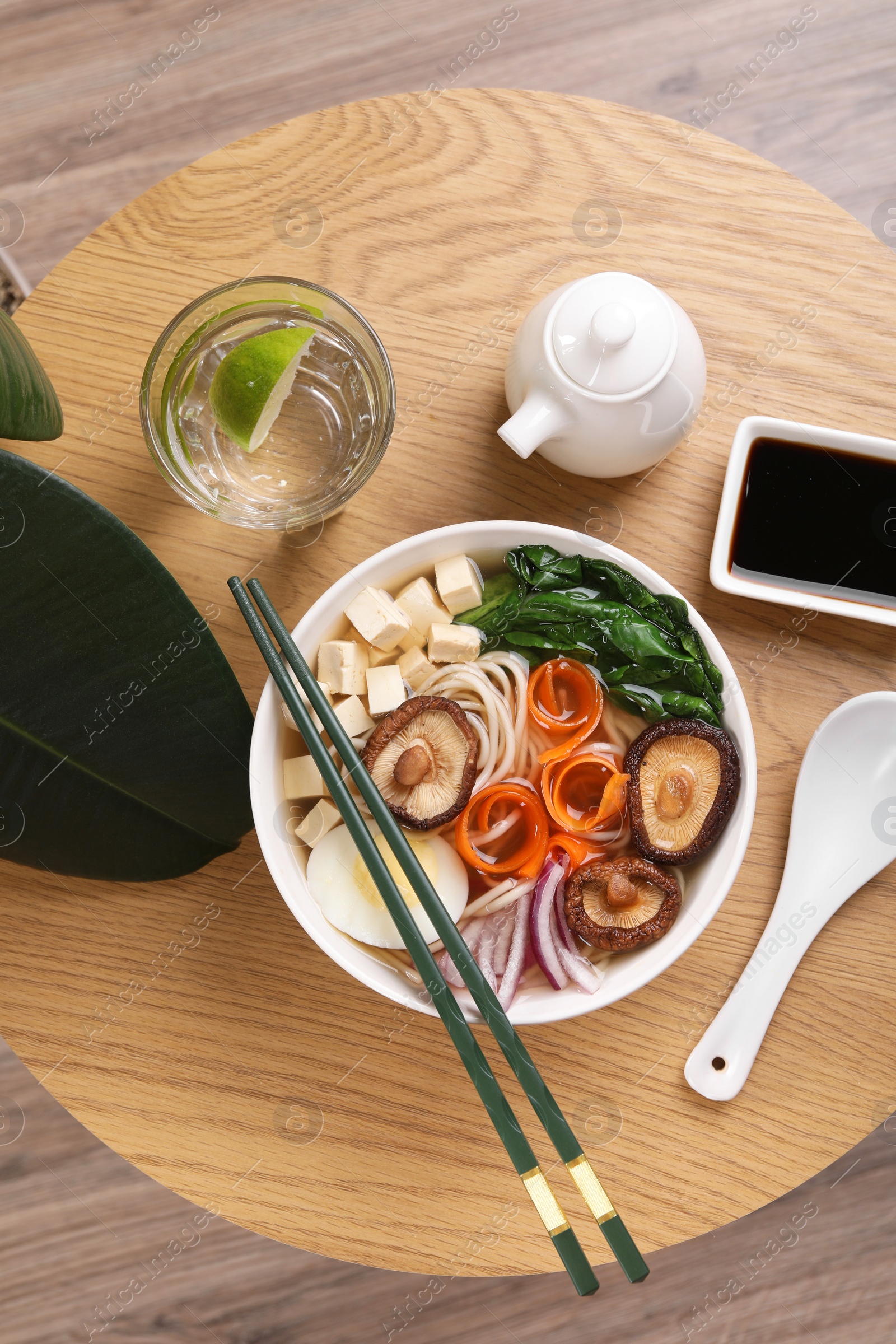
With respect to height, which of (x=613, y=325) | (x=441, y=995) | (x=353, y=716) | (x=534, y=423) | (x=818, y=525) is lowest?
(x=441, y=995)

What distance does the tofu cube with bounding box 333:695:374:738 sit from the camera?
4.66 ft

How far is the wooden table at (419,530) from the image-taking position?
1.52 meters

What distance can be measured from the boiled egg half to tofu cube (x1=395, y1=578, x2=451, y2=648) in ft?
1.07

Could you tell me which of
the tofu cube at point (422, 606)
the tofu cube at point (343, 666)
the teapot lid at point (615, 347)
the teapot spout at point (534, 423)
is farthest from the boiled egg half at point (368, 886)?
the teapot lid at point (615, 347)

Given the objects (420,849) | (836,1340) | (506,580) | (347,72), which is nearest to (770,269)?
(506,580)

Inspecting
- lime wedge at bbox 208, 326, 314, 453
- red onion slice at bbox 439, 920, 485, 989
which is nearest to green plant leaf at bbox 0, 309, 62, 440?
lime wedge at bbox 208, 326, 314, 453

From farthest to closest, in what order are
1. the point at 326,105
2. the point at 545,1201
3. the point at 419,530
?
the point at 326,105
the point at 419,530
the point at 545,1201

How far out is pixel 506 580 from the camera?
1471 millimetres

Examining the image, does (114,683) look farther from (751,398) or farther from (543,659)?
(751,398)

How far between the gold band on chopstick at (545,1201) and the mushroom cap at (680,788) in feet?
1.51

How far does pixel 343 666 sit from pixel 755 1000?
0.85 m

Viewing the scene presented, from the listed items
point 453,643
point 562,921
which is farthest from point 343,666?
point 562,921

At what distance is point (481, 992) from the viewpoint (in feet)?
4.13

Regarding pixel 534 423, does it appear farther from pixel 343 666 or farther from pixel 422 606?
pixel 343 666
